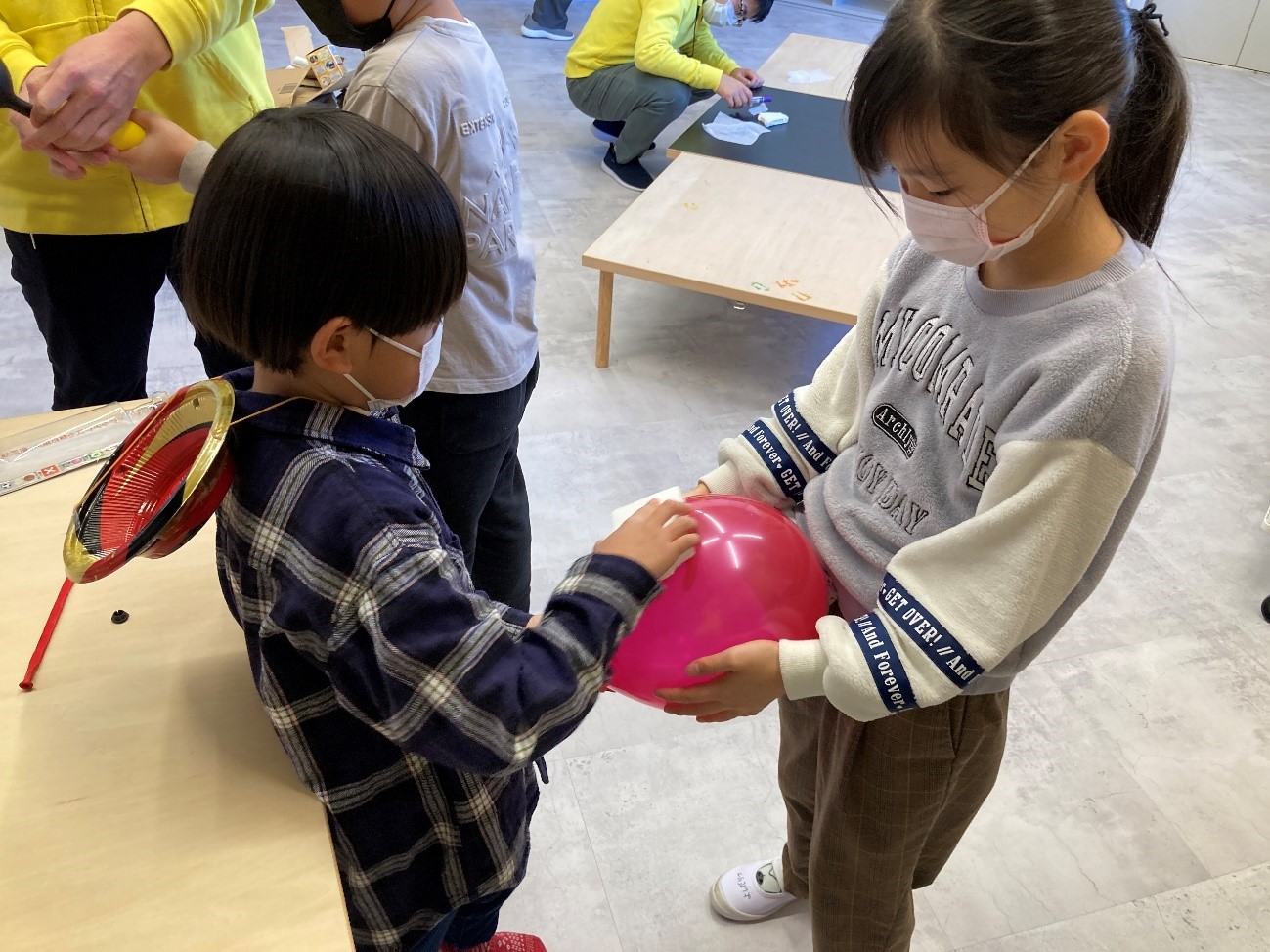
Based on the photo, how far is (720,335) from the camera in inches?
135

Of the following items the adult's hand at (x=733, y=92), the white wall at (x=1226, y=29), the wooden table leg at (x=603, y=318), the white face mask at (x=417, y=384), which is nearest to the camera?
the white face mask at (x=417, y=384)

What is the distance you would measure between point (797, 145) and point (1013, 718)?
96.0 inches

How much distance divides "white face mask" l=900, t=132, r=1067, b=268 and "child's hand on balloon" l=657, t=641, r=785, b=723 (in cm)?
42

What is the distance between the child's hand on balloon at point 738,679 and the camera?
39.7 inches

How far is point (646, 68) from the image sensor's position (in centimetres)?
421

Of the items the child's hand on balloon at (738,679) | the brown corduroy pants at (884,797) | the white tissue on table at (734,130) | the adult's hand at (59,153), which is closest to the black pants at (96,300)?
the adult's hand at (59,153)

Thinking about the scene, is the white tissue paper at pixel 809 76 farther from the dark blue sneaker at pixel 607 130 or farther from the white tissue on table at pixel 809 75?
the dark blue sneaker at pixel 607 130

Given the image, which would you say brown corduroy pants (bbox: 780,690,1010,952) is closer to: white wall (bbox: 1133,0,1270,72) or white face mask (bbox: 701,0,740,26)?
white face mask (bbox: 701,0,740,26)

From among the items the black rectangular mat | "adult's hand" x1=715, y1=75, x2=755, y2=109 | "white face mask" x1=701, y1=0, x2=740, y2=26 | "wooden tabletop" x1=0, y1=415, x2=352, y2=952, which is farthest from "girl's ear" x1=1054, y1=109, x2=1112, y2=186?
"white face mask" x1=701, y1=0, x2=740, y2=26

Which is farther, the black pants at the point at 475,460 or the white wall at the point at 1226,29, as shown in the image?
the white wall at the point at 1226,29

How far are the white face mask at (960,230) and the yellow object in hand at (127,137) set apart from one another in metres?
0.95

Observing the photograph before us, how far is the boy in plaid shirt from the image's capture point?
2.68 feet

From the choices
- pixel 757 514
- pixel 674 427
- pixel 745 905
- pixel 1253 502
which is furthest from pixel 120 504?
pixel 1253 502

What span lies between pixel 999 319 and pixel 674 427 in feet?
6.62
